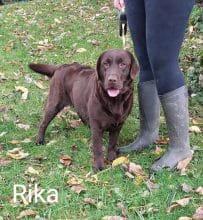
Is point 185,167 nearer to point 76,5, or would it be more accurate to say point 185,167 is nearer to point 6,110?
point 6,110

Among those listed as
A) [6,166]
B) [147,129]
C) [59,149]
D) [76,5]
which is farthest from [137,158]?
[76,5]

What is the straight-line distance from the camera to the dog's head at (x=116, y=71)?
3.64m

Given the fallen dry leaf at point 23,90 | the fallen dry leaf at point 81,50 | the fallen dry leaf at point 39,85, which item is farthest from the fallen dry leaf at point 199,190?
the fallen dry leaf at point 81,50

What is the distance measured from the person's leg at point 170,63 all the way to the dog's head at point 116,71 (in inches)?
8.0

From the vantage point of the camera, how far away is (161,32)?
3.44m

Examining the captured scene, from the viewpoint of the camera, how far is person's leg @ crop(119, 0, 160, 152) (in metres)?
3.74

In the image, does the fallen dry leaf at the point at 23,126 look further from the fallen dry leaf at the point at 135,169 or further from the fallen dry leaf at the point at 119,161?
the fallen dry leaf at the point at 135,169

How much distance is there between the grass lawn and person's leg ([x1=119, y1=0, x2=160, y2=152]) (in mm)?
111

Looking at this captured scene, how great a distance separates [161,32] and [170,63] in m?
0.24

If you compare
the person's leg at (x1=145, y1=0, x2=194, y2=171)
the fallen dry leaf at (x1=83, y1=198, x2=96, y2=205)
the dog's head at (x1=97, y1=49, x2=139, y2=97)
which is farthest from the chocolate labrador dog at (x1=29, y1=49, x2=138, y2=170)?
the fallen dry leaf at (x1=83, y1=198, x2=96, y2=205)

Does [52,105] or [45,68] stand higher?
[45,68]

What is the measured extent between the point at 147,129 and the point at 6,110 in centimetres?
172

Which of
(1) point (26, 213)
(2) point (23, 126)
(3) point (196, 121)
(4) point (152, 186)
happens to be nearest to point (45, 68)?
(2) point (23, 126)

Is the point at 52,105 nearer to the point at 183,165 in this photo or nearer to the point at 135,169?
the point at 135,169
